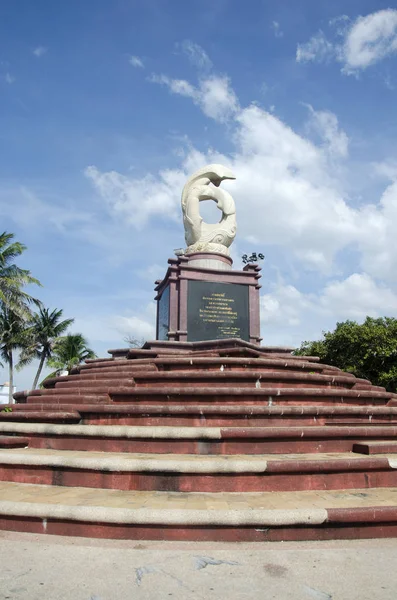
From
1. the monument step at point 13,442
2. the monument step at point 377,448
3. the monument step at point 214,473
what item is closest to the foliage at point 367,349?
the monument step at point 377,448

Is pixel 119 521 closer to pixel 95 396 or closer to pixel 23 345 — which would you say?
pixel 95 396

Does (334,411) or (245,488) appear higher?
(334,411)

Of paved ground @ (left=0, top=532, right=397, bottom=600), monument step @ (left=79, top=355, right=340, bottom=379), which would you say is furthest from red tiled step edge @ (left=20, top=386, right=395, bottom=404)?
paved ground @ (left=0, top=532, right=397, bottom=600)

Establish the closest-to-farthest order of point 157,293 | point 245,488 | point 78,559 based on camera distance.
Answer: point 78,559, point 245,488, point 157,293

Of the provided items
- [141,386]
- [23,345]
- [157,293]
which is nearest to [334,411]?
[141,386]

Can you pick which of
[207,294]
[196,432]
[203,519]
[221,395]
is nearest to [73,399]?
[221,395]

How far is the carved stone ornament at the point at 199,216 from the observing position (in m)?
16.2

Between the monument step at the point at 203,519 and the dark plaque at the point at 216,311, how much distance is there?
9349 mm

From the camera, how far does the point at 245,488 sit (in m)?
5.09

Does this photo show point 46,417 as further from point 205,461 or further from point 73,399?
point 205,461

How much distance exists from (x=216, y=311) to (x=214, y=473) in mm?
9481

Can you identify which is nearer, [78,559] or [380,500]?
[78,559]

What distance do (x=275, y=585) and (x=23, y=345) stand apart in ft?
110

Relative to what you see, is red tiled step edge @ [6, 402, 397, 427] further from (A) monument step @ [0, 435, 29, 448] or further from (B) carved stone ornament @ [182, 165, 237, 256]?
(B) carved stone ornament @ [182, 165, 237, 256]
